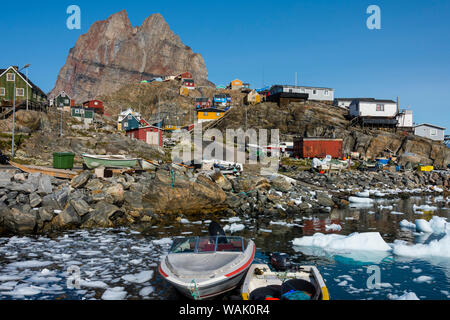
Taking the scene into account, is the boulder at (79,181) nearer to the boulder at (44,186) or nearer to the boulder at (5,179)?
the boulder at (44,186)

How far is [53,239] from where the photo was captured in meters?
15.4

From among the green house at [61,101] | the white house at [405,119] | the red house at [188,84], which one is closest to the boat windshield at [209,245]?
the white house at [405,119]

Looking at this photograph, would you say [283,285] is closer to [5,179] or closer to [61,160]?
[5,179]

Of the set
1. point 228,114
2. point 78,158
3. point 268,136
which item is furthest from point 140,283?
point 228,114

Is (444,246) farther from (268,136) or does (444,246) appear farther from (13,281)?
(268,136)

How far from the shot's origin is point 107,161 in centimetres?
2900

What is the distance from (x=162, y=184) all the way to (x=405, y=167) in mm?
45976

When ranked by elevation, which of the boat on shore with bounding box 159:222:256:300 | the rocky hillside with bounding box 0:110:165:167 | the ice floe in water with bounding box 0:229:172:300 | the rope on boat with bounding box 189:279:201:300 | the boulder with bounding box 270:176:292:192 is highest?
the rocky hillside with bounding box 0:110:165:167

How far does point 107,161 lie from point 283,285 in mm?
23544

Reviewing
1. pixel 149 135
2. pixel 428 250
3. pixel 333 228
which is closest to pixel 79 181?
pixel 333 228

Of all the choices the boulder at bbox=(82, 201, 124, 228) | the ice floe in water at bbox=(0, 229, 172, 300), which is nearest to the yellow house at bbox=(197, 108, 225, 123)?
the boulder at bbox=(82, 201, 124, 228)

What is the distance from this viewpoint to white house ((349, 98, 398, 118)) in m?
71.4

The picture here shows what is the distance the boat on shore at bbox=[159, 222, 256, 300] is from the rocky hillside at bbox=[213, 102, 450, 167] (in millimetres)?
56714

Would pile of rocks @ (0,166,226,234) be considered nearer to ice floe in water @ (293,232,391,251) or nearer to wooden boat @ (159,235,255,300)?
ice floe in water @ (293,232,391,251)
